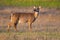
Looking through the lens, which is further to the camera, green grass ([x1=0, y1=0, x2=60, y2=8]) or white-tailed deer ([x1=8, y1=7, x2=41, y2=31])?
green grass ([x1=0, y1=0, x2=60, y2=8])

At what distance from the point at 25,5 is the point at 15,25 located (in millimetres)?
16784

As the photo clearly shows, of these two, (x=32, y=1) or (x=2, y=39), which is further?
(x=32, y=1)

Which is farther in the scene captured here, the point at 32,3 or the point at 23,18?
the point at 32,3

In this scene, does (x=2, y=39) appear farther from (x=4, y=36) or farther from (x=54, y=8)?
(x=54, y=8)

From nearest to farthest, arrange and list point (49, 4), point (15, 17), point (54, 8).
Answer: point (15, 17), point (54, 8), point (49, 4)

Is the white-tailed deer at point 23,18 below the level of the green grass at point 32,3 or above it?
above

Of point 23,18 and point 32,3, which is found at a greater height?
point 23,18

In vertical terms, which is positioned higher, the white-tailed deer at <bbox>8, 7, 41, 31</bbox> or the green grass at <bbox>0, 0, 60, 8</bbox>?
the white-tailed deer at <bbox>8, 7, 41, 31</bbox>

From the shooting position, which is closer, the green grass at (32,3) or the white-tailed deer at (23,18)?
the white-tailed deer at (23,18)

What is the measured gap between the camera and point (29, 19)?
18.2 metres

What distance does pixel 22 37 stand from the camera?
1412 centimetres

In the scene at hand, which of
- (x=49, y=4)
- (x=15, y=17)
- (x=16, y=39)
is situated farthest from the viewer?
(x=49, y=4)

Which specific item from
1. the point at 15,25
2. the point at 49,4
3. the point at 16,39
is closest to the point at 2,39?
the point at 16,39

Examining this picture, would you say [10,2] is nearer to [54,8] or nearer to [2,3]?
[2,3]
